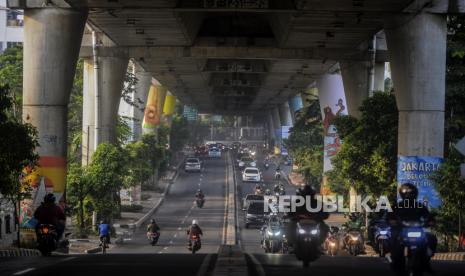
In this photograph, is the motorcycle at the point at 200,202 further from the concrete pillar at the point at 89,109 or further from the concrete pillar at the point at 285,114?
the concrete pillar at the point at 285,114

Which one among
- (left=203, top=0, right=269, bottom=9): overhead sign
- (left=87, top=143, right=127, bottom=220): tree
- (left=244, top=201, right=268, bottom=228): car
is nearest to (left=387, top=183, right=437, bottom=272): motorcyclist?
(left=203, top=0, right=269, bottom=9): overhead sign

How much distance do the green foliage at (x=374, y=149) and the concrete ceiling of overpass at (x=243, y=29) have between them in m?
3.81

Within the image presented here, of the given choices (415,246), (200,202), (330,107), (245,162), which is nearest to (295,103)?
(245,162)

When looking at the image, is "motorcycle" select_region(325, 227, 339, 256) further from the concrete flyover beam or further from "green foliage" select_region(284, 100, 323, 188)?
"green foliage" select_region(284, 100, 323, 188)

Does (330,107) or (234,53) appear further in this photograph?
(330,107)

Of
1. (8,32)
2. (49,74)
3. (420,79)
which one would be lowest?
(49,74)

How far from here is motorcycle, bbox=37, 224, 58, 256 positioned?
68.9ft

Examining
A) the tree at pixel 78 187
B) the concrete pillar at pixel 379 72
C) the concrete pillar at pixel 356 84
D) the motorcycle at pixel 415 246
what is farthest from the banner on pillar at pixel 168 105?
the motorcycle at pixel 415 246

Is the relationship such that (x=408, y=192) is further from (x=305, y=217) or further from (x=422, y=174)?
(x=422, y=174)

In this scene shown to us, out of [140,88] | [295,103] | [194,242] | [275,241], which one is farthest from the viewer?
[295,103]

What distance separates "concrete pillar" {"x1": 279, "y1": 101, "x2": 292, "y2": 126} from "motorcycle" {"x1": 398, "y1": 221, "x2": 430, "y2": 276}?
12645cm

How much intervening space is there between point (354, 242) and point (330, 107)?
34396 millimetres

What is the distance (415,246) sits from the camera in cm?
1433

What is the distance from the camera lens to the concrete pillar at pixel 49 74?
113ft
